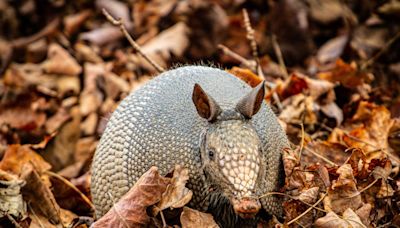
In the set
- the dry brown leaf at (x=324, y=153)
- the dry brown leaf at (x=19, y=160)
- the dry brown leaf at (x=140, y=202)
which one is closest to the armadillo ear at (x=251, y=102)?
the dry brown leaf at (x=140, y=202)

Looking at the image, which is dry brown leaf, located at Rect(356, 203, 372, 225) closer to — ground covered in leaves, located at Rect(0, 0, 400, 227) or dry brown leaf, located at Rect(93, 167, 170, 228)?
ground covered in leaves, located at Rect(0, 0, 400, 227)

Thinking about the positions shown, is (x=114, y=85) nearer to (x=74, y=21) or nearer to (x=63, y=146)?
(x=63, y=146)

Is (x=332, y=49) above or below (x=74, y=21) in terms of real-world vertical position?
below

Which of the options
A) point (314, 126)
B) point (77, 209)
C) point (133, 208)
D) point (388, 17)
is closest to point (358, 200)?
point (133, 208)

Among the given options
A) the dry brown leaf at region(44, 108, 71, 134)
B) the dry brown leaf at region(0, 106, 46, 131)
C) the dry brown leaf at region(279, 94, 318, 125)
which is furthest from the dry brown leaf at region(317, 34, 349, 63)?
the dry brown leaf at region(0, 106, 46, 131)

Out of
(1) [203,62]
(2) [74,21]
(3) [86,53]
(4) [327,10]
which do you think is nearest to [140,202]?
(1) [203,62]

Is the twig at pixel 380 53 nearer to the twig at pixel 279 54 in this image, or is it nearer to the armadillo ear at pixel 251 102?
the twig at pixel 279 54

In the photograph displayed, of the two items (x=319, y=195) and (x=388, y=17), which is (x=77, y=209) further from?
(x=388, y=17)

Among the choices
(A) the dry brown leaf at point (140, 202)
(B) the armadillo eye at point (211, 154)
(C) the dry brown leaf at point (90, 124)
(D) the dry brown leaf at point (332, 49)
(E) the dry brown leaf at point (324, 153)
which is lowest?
(C) the dry brown leaf at point (90, 124)
